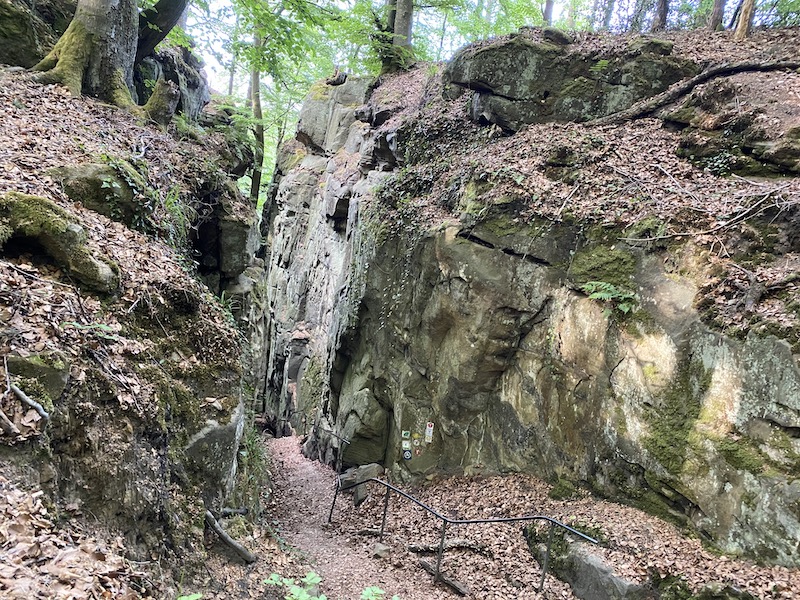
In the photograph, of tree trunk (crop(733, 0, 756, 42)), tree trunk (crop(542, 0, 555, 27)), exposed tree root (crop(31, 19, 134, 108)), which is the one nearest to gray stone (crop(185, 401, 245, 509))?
exposed tree root (crop(31, 19, 134, 108))

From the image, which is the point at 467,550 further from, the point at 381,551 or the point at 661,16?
the point at 661,16

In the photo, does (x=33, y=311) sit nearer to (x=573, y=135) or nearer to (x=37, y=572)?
(x=37, y=572)

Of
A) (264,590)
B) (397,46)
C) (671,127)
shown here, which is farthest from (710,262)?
(397,46)

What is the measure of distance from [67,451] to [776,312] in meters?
8.25

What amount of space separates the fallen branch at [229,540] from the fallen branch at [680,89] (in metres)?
11.1

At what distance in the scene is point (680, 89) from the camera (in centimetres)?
1028

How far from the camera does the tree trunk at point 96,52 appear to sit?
8.86m

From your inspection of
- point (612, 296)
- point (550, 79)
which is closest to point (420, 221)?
point (550, 79)

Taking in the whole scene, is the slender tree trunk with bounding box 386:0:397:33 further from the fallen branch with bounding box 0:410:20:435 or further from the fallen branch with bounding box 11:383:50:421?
the fallen branch with bounding box 0:410:20:435

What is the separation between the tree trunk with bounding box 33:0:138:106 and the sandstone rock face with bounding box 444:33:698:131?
25.9 feet

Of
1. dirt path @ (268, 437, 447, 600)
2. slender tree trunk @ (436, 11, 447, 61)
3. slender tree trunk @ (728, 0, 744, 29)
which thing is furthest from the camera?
slender tree trunk @ (436, 11, 447, 61)

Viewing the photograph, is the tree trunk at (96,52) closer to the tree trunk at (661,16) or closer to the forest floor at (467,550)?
the forest floor at (467,550)

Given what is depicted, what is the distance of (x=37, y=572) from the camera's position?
8.24 feet

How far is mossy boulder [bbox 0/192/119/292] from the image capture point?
14.7ft
